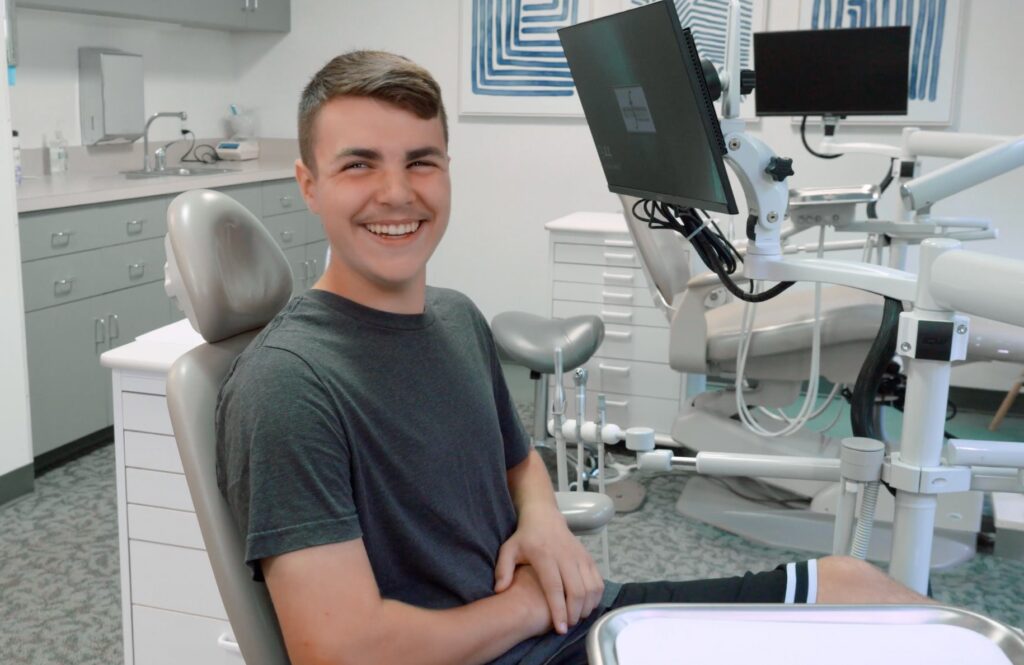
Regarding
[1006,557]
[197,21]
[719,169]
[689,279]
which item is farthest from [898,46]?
[197,21]

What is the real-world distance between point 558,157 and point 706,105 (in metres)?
3.42

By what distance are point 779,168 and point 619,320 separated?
78.6 inches

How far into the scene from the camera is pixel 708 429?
3068 mm

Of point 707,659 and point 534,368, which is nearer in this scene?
point 707,659

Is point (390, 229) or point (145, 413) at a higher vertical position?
point (390, 229)

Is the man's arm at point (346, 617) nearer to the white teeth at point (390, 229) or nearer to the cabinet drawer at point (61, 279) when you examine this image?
the white teeth at point (390, 229)

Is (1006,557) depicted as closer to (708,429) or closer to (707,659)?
(708,429)

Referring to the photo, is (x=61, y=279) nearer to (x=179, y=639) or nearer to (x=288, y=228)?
(x=288, y=228)

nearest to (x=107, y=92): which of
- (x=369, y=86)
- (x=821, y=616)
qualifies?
(x=369, y=86)

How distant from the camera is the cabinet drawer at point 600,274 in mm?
3619

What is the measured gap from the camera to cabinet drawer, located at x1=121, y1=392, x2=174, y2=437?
180cm

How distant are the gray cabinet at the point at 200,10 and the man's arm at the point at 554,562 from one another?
3.20 m

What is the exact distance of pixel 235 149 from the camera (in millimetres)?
4988

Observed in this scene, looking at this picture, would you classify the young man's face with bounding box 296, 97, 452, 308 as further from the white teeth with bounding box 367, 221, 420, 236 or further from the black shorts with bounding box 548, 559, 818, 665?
the black shorts with bounding box 548, 559, 818, 665
